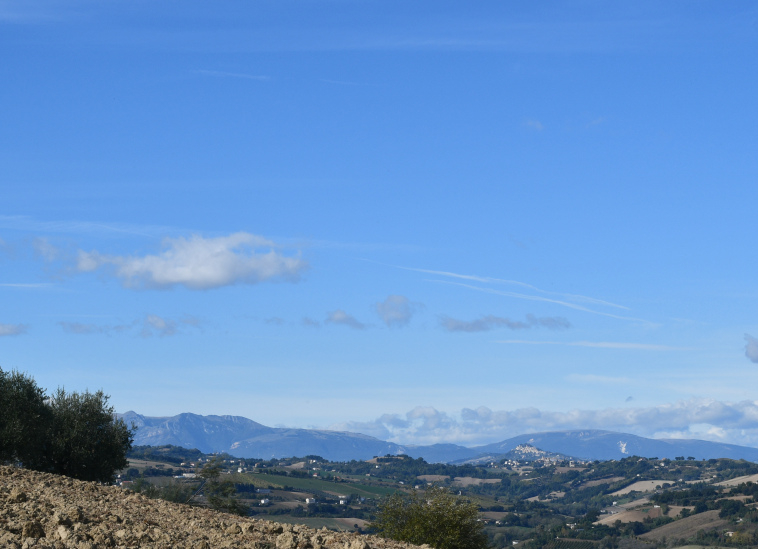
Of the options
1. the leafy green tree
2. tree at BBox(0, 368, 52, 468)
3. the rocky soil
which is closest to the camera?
the rocky soil

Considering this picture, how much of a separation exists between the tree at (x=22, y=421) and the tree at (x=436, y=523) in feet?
67.5

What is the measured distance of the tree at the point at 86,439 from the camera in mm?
47694

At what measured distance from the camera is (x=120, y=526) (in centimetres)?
2042

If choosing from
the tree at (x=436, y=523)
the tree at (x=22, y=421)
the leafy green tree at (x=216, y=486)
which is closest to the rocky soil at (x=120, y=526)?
the tree at (x=22, y=421)

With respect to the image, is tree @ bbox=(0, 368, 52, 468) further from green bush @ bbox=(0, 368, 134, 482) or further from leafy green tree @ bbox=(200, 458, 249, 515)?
leafy green tree @ bbox=(200, 458, 249, 515)

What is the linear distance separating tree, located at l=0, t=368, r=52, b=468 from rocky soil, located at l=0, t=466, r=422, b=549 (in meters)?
17.1

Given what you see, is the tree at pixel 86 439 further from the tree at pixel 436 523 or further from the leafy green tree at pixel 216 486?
the leafy green tree at pixel 216 486

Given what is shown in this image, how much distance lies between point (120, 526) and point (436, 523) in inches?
1161

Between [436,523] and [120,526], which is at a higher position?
[120,526]

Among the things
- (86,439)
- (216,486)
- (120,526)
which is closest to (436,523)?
(86,439)

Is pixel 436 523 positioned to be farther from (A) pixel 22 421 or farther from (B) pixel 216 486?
(B) pixel 216 486

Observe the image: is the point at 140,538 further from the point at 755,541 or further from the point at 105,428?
the point at 755,541

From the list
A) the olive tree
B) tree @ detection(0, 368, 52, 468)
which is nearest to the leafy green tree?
the olive tree

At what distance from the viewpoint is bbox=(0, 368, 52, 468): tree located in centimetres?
4381
